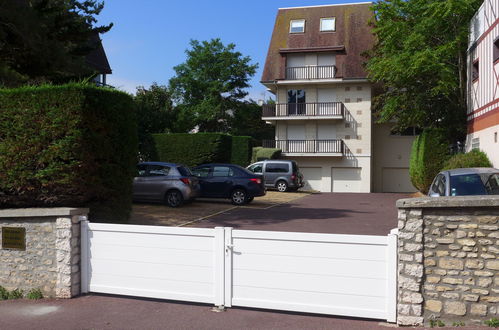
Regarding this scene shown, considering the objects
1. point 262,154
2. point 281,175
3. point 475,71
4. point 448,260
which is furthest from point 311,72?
point 448,260

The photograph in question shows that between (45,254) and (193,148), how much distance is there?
19.6m

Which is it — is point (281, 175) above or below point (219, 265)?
above

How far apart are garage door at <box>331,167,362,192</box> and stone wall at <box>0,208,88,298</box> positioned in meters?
29.1

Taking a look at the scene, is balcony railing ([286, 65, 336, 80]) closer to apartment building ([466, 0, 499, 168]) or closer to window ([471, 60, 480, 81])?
apartment building ([466, 0, 499, 168])

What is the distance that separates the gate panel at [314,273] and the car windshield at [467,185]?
463 cm

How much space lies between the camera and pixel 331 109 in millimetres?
34719

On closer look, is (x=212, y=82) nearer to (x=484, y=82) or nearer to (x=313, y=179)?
(x=313, y=179)

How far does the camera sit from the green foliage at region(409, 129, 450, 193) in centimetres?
2339

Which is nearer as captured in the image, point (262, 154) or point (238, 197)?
point (238, 197)

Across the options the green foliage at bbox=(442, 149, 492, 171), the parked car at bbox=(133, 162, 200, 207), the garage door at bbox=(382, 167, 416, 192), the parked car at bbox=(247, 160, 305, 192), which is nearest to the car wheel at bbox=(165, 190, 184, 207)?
the parked car at bbox=(133, 162, 200, 207)

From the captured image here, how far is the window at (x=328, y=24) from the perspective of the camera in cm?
3650

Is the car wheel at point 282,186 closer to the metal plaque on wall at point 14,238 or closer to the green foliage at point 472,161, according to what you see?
the green foliage at point 472,161

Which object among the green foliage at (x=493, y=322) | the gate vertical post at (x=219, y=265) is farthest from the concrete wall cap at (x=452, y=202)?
the gate vertical post at (x=219, y=265)

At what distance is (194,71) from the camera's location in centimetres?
4684
